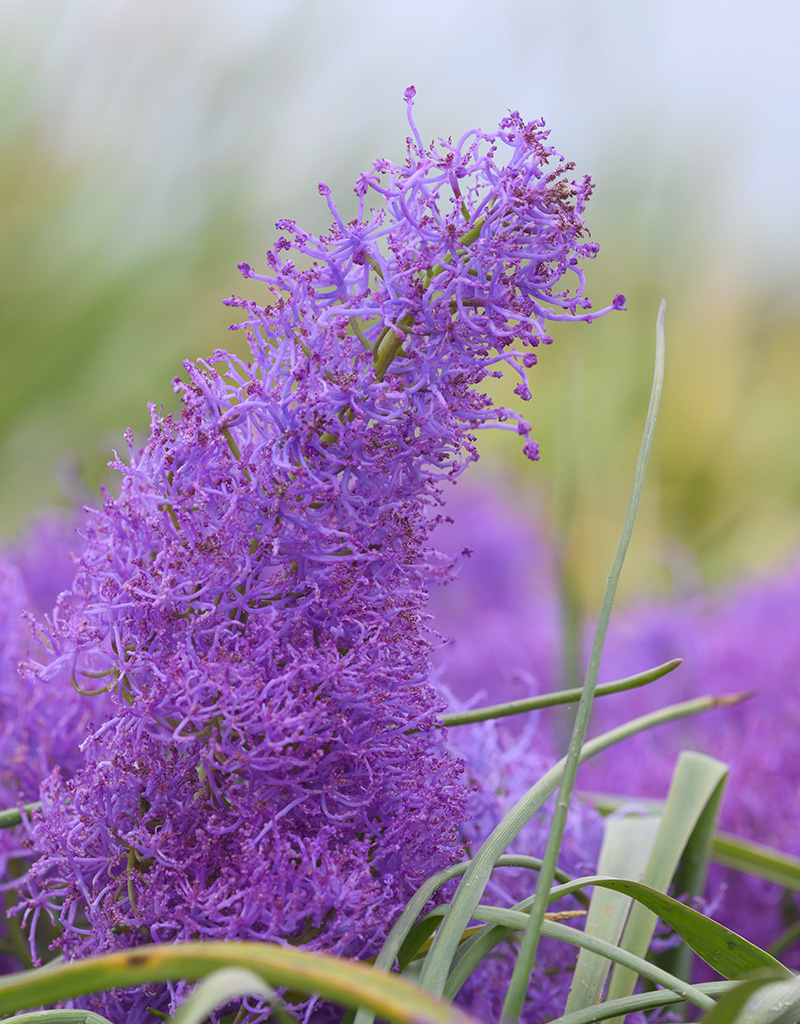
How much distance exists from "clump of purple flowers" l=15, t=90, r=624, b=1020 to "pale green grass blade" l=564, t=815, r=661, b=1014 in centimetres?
5

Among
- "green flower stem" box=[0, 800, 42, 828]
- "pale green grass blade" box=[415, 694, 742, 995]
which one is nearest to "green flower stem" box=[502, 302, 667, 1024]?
"pale green grass blade" box=[415, 694, 742, 995]

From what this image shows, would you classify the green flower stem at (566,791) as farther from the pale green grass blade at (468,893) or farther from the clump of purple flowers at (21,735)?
the clump of purple flowers at (21,735)

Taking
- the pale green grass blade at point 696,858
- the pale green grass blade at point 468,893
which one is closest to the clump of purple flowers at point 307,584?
the pale green grass blade at point 468,893

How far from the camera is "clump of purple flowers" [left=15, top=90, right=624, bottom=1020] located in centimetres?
19

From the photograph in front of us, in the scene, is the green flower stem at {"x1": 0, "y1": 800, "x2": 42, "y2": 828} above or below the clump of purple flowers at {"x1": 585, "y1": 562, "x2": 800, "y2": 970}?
below

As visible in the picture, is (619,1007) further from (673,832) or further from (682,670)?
(682,670)

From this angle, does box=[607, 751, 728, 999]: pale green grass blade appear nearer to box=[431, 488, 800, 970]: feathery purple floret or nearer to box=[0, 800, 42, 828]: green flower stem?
box=[431, 488, 800, 970]: feathery purple floret

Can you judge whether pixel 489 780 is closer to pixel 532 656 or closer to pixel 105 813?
pixel 105 813

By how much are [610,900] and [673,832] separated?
32mm

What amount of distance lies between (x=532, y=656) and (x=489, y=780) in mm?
425

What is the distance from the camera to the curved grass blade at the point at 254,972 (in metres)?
0.13

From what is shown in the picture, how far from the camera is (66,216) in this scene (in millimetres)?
1027

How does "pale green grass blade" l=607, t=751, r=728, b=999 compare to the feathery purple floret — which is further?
the feathery purple floret

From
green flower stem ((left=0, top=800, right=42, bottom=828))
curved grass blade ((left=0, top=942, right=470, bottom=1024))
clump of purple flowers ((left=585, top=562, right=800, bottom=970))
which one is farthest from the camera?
clump of purple flowers ((left=585, top=562, right=800, bottom=970))
